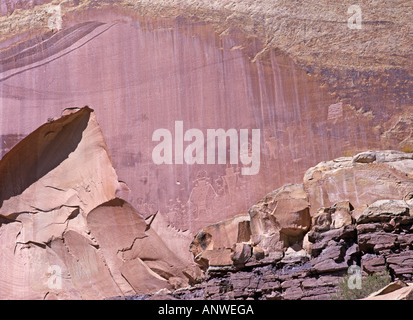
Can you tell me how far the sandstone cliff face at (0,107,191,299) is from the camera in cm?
1500

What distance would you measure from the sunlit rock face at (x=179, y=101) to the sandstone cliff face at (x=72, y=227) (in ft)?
0.91

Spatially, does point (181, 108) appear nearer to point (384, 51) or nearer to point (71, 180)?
point (71, 180)

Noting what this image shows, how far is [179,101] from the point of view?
15477 mm

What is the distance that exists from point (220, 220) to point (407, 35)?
14.1ft

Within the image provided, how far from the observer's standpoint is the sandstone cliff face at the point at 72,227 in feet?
49.2

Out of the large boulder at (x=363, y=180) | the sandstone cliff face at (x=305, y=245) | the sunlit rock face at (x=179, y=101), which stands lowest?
the sandstone cliff face at (x=305, y=245)

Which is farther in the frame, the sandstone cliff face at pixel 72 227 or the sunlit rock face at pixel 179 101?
the sandstone cliff face at pixel 72 227

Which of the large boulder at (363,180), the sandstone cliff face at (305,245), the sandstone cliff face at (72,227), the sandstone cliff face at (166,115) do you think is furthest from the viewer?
the sandstone cliff face at (72,227)

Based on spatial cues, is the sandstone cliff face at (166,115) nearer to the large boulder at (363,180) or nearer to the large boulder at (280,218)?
the large boulder at (280,218)

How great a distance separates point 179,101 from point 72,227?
9.31ft

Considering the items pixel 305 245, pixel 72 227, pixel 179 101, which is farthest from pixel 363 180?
pixel 72 227

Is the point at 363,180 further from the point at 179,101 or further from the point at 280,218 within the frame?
the point at 179,101

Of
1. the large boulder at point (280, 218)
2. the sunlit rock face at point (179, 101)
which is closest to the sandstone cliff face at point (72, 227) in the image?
the sunlit rock face at point (179, 101)

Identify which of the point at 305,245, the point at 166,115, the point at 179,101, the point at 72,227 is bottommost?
the point at 305,245
